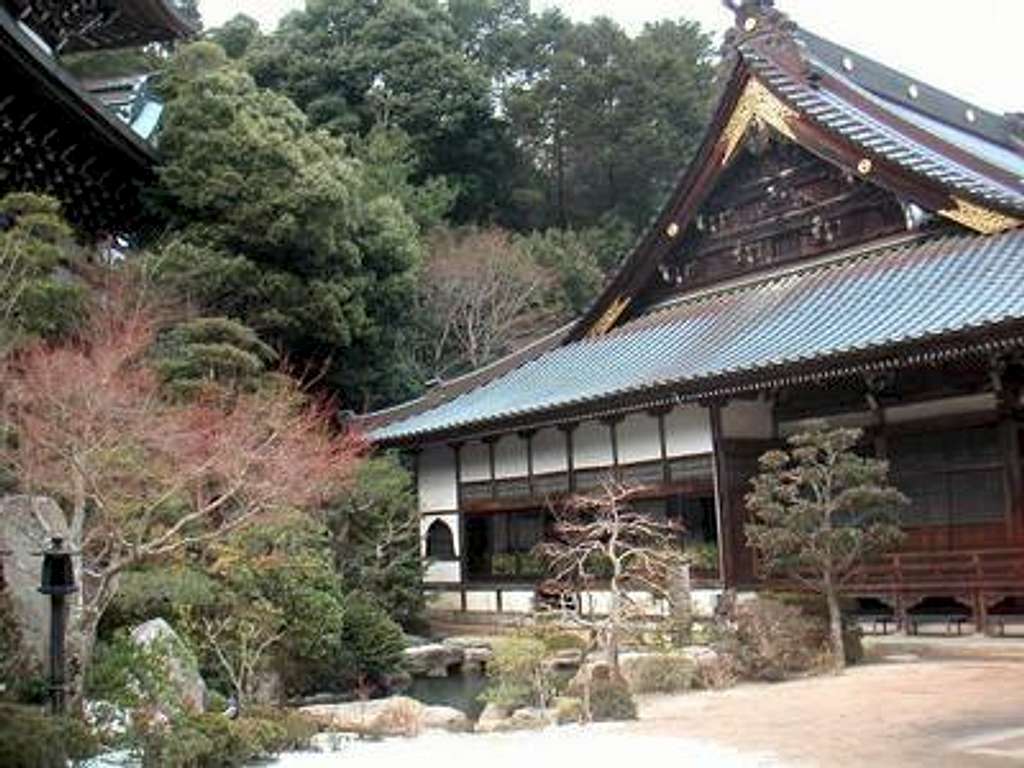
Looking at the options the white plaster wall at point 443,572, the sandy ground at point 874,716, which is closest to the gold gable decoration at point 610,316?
the white plaster wall at point 443,572

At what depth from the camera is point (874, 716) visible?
952 cm

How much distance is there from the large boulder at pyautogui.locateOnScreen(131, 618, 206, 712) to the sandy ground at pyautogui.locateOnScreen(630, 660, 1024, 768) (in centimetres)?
367

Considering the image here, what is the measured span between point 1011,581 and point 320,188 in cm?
1537

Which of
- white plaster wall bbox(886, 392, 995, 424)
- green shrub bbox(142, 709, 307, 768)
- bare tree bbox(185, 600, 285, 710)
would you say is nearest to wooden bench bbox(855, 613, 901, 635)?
white plaster wall bbox(886, 392, 995, 424)

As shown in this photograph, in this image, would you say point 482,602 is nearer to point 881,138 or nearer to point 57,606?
point 881,138

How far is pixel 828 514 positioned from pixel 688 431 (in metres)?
5.37

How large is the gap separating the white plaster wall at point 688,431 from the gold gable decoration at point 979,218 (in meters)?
4.61

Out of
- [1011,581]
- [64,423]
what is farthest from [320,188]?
[1011,581]

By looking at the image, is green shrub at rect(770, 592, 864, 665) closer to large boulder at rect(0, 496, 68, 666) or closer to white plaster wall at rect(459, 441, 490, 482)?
large boulder at rect(0, 496, 68, 666)

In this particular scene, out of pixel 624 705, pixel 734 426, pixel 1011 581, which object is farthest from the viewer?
pixel 734 426

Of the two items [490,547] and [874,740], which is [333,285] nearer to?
[490,547]

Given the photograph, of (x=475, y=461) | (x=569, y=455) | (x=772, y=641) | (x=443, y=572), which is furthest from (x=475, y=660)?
(x=772, y=641)

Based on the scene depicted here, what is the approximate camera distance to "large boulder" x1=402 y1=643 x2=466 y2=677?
1792cm

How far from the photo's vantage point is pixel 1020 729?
8531mm
